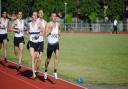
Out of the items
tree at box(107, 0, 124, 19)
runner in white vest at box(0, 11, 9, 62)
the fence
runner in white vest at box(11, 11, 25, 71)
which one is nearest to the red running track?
runner in white vest at box(11, 11, 25, 71)

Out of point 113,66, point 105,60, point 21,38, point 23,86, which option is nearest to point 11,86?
point 23,86

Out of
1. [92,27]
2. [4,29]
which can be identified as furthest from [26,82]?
[92,27]

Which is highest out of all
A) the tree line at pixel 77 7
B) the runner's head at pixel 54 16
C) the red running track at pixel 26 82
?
the runner's head at pixel 54 16

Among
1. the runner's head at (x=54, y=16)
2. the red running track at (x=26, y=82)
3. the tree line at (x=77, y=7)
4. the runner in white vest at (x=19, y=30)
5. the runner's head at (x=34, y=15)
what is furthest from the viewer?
the tree line at (x=77, y=7)

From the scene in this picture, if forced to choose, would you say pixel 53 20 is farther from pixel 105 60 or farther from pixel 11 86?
pixel 105 60

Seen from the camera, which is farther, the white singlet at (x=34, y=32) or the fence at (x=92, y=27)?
the fence at (x=92, y=27)

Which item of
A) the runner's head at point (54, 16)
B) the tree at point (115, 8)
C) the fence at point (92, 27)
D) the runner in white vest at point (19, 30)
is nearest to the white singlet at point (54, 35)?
the runner's head at point (54, 16)

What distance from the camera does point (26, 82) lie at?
48.8 feet

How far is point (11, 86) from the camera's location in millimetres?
14000

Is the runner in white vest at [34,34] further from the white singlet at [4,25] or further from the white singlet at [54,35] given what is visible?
the white singlet at [4,25]

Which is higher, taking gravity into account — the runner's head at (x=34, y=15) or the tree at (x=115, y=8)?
the runner's head at (x=34, y=15)

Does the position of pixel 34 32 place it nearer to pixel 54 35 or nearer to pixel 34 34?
pixel 34 34

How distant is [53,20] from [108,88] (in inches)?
115

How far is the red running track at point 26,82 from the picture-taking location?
13938mm
